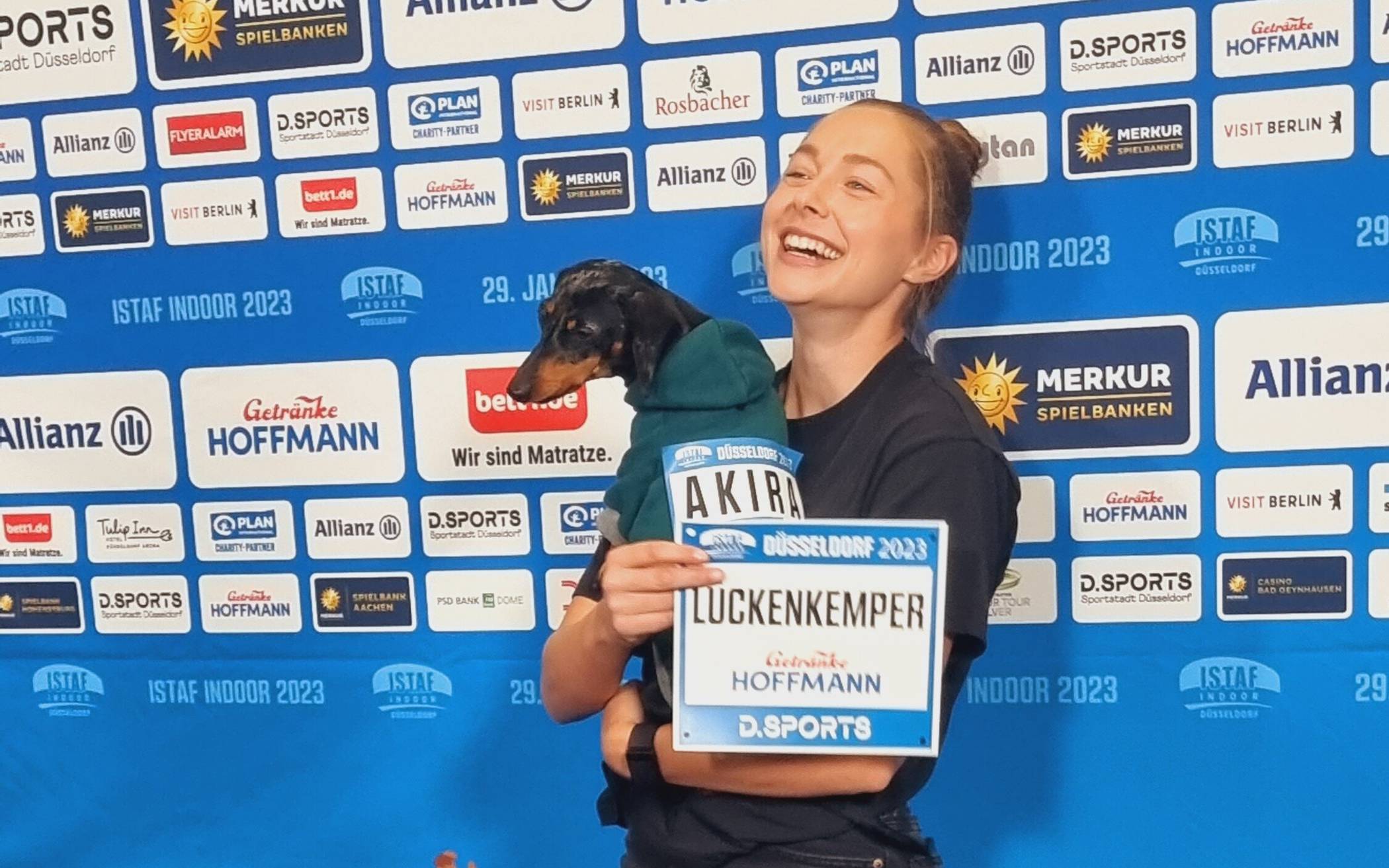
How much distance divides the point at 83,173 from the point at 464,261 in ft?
2.29

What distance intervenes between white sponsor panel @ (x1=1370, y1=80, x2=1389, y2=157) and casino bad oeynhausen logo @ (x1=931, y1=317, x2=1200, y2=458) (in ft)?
1.12

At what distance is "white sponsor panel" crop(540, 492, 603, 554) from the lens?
1.76 m

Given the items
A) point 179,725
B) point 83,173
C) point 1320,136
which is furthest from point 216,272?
point 1320,136

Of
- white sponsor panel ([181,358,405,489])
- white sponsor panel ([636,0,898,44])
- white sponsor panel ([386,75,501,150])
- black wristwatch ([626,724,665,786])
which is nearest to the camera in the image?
black wristwatch ([626,724,665,786])

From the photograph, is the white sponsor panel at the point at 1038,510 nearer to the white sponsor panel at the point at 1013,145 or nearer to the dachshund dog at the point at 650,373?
the white sponsor panel at the point at 1013,145

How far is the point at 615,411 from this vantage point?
173 centimetres

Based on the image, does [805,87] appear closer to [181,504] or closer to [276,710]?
[181,504]

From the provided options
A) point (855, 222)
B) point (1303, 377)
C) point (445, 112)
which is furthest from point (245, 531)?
point (1303, 377)

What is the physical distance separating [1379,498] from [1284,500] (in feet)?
0.42

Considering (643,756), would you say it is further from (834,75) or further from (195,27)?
(195,27)

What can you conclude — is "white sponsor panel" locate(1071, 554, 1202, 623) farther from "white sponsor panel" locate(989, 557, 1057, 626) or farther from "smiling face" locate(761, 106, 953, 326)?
"smiling face" locate(761, 106, 953, 326)

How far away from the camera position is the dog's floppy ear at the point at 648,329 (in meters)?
1.07

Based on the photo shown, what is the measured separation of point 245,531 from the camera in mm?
1886

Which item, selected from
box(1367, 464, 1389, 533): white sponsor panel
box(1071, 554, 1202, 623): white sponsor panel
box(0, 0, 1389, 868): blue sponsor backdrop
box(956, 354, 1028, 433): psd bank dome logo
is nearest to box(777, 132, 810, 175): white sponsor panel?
box(0, 0, 1389, 868): blue sponsor backdrop
